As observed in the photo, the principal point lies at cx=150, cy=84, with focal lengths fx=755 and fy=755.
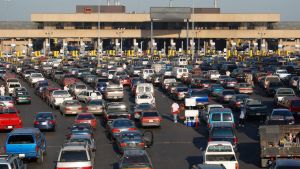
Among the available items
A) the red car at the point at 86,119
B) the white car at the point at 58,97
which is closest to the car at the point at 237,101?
the white car at the point at 58,97

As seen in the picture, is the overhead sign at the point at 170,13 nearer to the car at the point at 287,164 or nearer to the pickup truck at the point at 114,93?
the pickup truck at the point at 114,93

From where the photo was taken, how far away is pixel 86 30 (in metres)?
145

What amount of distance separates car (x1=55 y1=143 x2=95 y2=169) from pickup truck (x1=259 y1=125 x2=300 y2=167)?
7.14m

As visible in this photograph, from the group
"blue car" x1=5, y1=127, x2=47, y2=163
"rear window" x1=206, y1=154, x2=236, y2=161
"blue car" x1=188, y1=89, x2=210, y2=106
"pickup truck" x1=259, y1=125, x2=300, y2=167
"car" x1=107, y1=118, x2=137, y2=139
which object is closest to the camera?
"rear window" x1=206, y1=154, x2=236, y2=161

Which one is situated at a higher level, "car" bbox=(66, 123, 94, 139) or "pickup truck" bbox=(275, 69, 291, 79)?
"pickup truck" bbox=(275, 69, 291, 79)

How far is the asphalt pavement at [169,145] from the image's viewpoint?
31219mm

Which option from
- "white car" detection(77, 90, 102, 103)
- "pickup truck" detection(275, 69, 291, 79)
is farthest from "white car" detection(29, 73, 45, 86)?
"pickup truck" detection(275, 69, 291, 79)

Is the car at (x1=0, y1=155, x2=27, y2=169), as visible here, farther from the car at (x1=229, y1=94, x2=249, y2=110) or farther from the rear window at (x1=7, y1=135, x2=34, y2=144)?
the car at (x1=229, y1=94, x2=249, y2=110)

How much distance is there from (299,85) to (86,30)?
3447 inches

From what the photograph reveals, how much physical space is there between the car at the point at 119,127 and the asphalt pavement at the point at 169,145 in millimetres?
536

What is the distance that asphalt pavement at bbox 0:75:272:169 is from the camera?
3122cm

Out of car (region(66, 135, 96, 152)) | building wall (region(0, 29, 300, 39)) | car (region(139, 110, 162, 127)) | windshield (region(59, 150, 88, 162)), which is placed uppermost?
building wall (region(0, 29, 300, 39))

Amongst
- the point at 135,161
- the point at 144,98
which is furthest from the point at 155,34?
the point at 135,161

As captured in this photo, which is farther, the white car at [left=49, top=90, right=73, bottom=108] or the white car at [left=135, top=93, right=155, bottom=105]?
the white car at [left=135, top=93, right=155, bottom=105]
